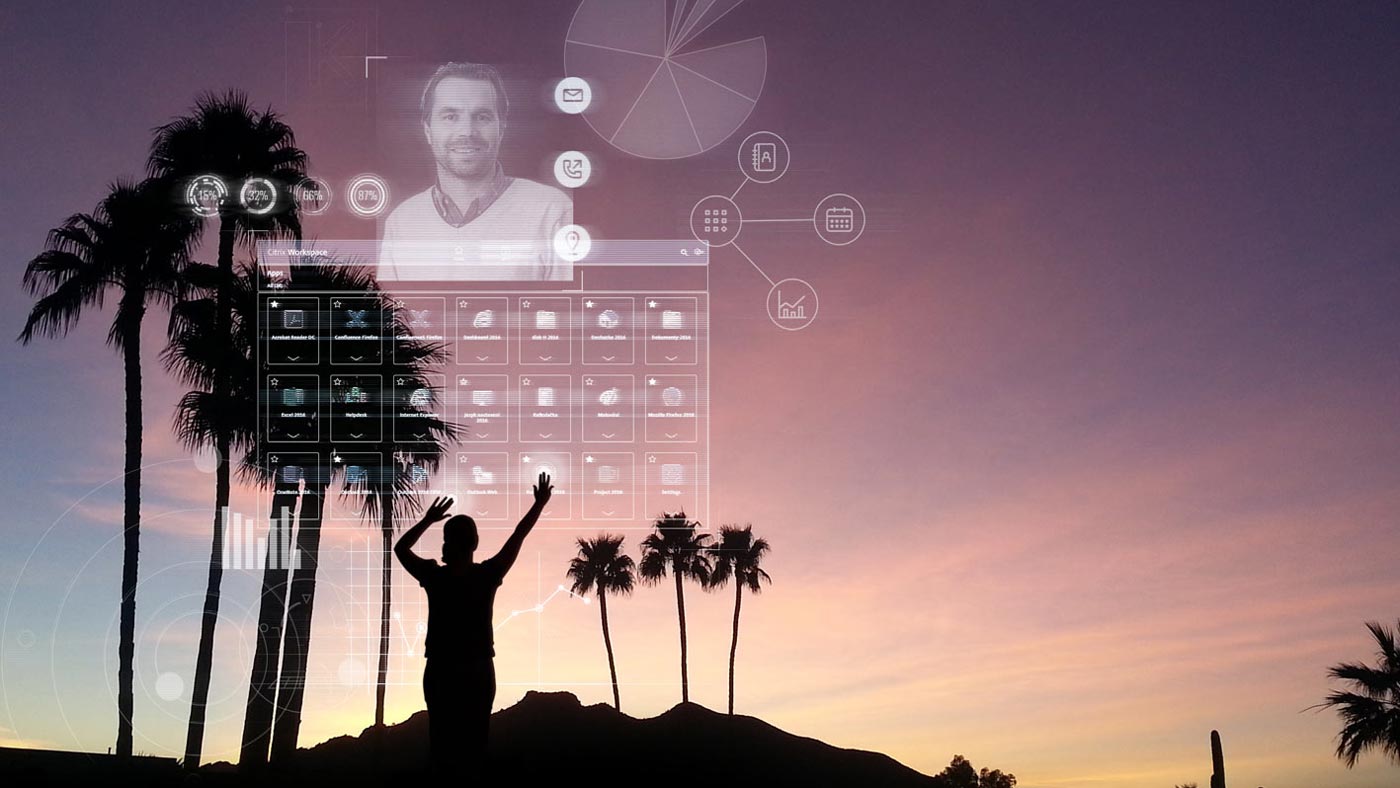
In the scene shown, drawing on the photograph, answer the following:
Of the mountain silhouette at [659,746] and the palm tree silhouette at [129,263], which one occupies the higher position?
the palm tree silhouette at [129,263]

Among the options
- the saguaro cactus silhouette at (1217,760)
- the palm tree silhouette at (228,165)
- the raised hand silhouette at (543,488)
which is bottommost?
the saguaro cactus silhouette at (1217,760)

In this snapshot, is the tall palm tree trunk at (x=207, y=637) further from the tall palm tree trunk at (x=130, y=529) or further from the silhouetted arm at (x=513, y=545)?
the silhouetted arm at (x=513, y=545)

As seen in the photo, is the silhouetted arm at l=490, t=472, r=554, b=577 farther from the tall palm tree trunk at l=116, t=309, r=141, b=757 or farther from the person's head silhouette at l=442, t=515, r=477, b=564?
the tall palm tree trunk at l=116, t=309, r=141, b=757

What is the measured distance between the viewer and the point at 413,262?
14039 millimetres

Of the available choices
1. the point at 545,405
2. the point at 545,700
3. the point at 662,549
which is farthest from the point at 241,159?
the point at 545,700

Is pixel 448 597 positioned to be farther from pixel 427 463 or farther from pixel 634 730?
pixel 634 730

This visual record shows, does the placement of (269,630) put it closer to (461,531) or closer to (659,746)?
(461,531)

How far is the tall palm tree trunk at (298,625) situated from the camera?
820 inches

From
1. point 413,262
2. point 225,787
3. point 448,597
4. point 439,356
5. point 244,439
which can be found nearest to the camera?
point 448,597

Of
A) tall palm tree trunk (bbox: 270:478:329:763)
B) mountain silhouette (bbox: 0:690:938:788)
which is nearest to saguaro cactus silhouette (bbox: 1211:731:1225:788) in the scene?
mountain silhouette (bbox: 0:690:938:788)

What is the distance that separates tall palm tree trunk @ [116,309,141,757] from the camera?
72.7 feet

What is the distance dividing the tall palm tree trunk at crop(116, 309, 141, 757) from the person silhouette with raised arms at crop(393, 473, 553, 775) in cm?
1664

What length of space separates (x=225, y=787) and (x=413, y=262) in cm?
660

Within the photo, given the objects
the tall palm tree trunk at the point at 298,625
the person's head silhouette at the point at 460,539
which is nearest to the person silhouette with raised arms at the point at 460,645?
the person's head silhouette at the point at 460,539
